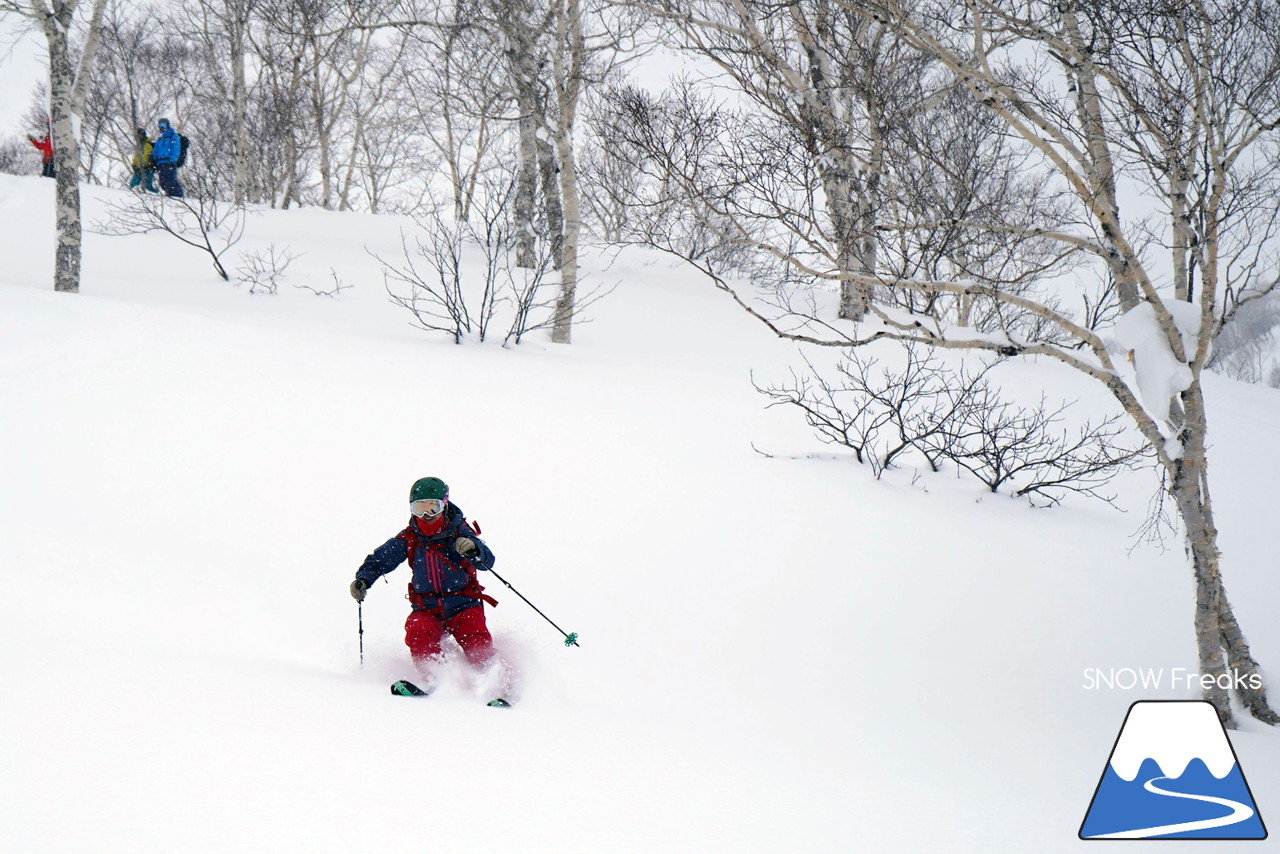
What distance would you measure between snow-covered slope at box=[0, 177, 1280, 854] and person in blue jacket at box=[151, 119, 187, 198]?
183 inches

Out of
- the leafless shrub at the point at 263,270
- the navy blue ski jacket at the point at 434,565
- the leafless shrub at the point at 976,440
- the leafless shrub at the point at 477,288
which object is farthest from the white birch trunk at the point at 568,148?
the navy blue ski jacket at the point at 434,565

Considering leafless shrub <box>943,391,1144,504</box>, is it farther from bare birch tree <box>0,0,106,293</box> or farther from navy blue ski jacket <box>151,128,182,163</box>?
navy blue ski jacket <box>151,128,182,163</box>

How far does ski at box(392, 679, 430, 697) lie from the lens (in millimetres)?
3229

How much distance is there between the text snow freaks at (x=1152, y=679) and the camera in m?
3.96

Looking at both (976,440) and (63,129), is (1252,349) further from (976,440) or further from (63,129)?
(63,129)

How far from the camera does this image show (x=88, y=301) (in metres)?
8.03

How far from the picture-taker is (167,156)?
43.0 feet

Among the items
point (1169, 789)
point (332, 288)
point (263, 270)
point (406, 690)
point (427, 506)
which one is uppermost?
point (263, 270)

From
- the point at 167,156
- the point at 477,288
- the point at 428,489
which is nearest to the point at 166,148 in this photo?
the point at 167,156

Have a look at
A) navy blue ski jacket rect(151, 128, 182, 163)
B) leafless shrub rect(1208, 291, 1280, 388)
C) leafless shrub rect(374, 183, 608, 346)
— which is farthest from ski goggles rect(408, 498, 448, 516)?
leafless shrub rect(1208, 291, 1280, 388)

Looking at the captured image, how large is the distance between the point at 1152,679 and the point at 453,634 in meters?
3.60

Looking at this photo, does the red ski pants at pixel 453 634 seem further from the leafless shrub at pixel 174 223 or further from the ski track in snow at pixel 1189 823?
the leafless shrub at pixel 174 223

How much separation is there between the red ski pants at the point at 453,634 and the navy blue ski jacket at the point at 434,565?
0.12ft

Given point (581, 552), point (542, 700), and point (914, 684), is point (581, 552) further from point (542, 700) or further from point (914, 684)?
point (914, 684)
